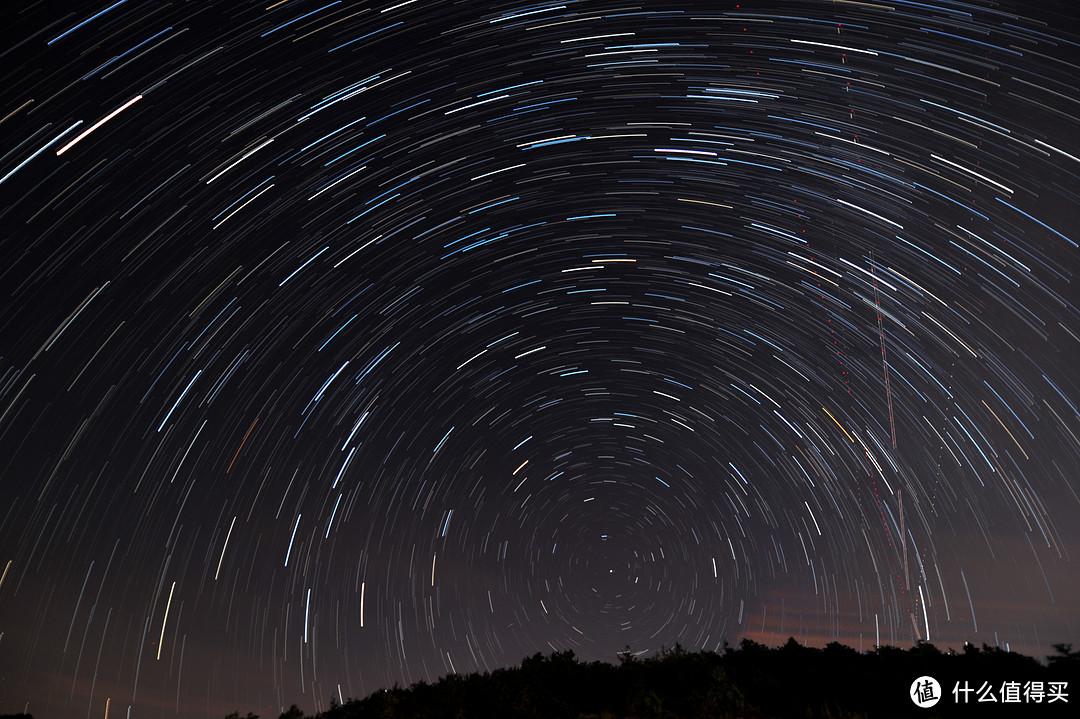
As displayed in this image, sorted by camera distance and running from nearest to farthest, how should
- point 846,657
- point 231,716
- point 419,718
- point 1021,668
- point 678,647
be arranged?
point 231,716
point 419,718
point 1021,668
point 846,657
point 678,647

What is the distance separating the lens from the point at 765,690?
1372cm

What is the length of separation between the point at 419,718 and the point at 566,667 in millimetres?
4494

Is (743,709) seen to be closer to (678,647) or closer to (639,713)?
(639,713)

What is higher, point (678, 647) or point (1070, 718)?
point (678, 647)

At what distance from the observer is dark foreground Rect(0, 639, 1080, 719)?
41.5 feet

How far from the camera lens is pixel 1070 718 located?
456 inches

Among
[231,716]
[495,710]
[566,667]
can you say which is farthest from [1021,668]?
[231,716]

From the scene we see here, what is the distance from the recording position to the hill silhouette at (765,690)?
12.7 m

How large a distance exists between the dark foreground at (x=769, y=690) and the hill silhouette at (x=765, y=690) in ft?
0.07

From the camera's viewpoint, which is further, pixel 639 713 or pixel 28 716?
pixel 28 716

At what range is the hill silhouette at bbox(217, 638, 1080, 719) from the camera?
12.7 m

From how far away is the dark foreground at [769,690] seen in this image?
41.5ft

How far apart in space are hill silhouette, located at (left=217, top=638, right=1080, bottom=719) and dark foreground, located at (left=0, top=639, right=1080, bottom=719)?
0.02 m

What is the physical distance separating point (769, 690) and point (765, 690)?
0.09 m
